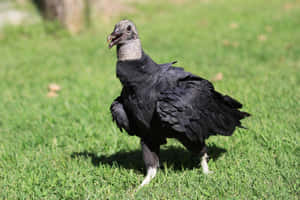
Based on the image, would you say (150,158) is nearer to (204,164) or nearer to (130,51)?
(204,164)

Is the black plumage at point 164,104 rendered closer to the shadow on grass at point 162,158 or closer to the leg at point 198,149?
the leg at point 198,149

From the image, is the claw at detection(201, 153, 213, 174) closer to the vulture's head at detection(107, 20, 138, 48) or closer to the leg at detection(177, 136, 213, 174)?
the leg at detection(177, 136, 213, 174)

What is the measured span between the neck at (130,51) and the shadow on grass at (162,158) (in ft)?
3.84

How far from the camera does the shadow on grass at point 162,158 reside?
142 inches

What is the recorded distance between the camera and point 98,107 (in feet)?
16.4

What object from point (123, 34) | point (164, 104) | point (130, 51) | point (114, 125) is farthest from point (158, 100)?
point (114, 125)

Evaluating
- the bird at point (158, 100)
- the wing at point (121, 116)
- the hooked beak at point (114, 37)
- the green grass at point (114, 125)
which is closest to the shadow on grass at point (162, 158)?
the green grass at point (114, 125)

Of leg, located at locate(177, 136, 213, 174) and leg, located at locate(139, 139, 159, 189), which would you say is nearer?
leg, located at locate(177, 136, 213, 174)

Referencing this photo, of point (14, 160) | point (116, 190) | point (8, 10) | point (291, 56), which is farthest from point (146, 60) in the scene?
point (8, 10)

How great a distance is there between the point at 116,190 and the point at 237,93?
278 centimetres

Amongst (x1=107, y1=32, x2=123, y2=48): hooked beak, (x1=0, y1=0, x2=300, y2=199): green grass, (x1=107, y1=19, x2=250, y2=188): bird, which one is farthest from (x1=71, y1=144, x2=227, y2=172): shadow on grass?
(x1=107, y1=32, x2=123, y2=48): hooked beak

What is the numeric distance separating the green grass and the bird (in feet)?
1.44

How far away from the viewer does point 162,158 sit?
3.77m

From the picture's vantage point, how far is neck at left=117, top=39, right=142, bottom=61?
294 centimetres
